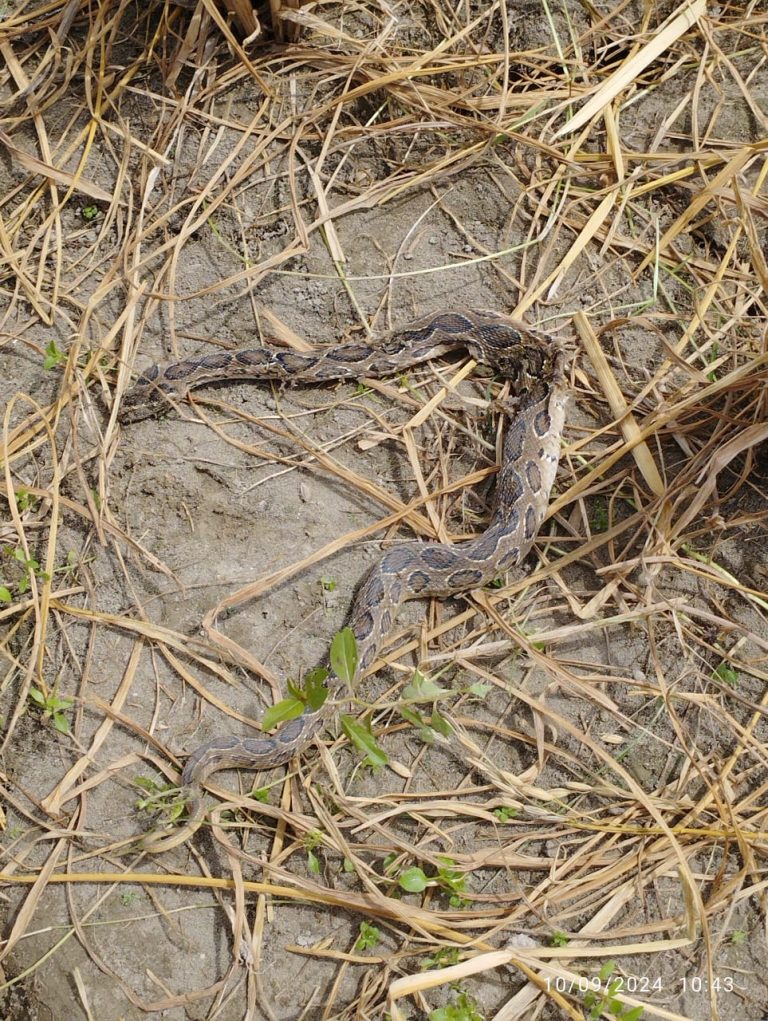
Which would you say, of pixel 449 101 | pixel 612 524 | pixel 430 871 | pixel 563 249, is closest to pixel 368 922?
pixel 430 871

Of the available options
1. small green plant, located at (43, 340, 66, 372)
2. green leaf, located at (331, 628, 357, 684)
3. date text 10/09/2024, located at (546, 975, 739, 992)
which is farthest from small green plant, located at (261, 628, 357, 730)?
small green plant, located at (43, 340, 66, 372)

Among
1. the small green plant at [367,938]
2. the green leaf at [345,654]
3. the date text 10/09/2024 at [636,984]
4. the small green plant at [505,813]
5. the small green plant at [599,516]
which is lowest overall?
the date text 10/09/2024 at [636,984]

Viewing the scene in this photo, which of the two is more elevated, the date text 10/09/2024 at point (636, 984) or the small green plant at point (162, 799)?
the small green plant at point (162, 799)

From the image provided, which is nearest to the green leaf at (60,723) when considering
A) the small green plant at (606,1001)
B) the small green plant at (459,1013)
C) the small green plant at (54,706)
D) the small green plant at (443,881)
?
the small green plant at (54,706)

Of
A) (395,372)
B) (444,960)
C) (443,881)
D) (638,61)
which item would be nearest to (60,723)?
(443,881)

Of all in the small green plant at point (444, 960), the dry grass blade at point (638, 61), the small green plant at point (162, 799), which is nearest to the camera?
the small green plant at point (444, 960)

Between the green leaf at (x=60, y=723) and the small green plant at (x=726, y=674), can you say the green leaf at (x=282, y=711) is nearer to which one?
the green leaf at (x=60, y=723)

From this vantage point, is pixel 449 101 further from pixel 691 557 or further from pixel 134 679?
pixel 134 679
